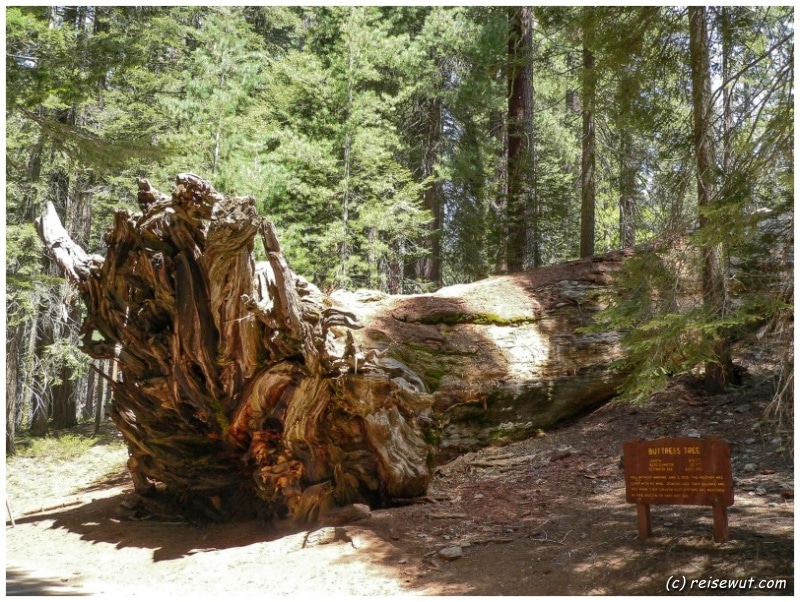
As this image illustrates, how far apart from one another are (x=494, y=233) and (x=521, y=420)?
5.12m

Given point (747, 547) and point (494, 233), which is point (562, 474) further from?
point (494, 233)

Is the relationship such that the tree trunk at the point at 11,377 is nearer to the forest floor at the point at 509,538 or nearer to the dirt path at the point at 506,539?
the forest floor at the point at 509,538

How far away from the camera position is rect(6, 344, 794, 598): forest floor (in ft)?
17.0

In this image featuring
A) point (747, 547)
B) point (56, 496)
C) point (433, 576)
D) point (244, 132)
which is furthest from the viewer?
point (244, 132)

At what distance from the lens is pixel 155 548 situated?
8.04m

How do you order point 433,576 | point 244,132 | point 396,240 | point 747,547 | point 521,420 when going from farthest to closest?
point 396,240 < point 244,132 < point 521,420 < point 433,576 < point 747,547

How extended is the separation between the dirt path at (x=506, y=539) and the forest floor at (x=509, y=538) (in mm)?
21

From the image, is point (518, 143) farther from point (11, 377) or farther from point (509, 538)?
point (11, 377)

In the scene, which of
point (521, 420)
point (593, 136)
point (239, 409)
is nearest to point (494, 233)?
point (593, 136)

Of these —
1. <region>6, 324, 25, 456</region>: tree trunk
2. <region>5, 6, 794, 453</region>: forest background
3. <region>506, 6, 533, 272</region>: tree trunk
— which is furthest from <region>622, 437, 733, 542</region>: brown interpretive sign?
<region>6, 324, 25, 456</region>: tree trunk

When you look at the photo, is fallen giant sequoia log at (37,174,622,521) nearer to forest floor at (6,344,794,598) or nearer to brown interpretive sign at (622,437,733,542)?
forest floor at (6,344,794,598)

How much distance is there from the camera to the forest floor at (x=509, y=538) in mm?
5176

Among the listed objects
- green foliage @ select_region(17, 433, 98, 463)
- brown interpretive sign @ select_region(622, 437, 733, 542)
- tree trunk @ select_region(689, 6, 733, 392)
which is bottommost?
green foliage @ select_region(17, 433, 98, 463)

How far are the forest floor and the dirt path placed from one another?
0.8 inches
